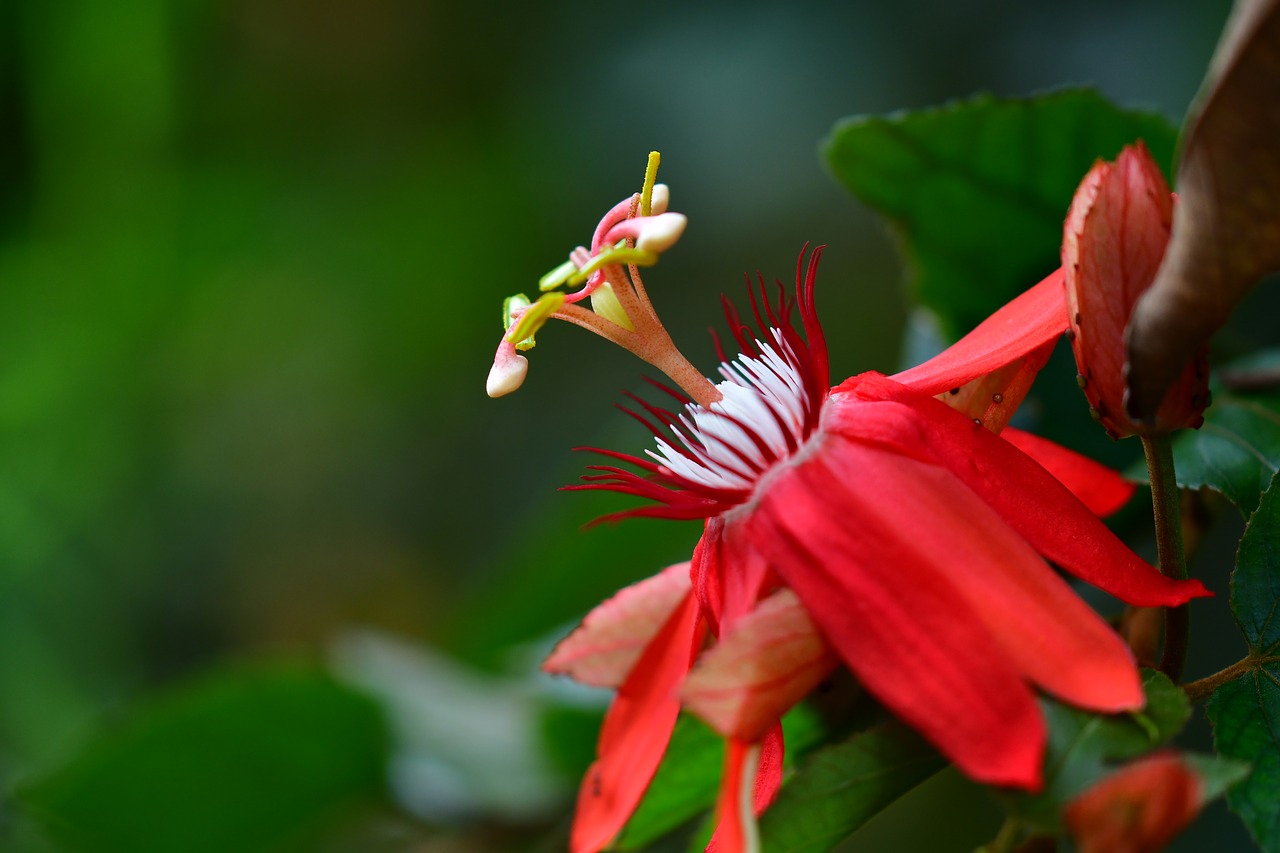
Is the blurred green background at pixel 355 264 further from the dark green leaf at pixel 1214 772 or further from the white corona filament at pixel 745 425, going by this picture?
the dark green leaf at pixel 1214 772

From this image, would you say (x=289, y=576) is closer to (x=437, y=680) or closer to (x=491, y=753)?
(x=437, y=680)

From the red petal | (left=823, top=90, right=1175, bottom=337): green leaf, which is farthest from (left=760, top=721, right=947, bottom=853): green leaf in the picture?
(left=823, top=90, right=1175, bottom=337): green leaf

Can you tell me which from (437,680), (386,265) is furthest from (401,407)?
(437,680)

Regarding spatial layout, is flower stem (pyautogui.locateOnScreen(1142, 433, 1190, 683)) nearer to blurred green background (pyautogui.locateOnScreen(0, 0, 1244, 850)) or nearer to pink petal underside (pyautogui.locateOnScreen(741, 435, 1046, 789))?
pink petal underside (pyautogui.locateOnScreen(741, 435, 1046, 789))

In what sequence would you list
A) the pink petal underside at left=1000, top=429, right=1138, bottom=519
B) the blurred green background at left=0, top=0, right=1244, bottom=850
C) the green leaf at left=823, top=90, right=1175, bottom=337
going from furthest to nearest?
the blurred green background at left=0, top=0, right=1244, bottom=850
the green leaf at left=823, top=90, right=1175, bottom=337
the pink petal underside at left=1000, top=429, right=1138, bottom=519

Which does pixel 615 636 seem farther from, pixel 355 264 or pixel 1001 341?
pixel 355 264

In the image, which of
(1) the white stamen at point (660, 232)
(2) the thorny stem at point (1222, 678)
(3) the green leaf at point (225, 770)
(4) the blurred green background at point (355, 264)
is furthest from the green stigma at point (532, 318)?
(4) the blurred green background at point (355, 264)
